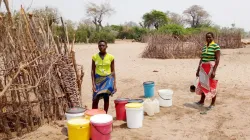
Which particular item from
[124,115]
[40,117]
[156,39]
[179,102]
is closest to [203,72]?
[179,102]

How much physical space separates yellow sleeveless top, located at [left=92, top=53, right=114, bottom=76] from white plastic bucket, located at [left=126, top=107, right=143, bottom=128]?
0.67 metres

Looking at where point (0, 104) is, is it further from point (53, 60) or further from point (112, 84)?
point (112, 84)

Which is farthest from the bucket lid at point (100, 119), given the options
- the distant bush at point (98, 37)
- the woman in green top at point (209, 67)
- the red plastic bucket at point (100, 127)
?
the distant bush at point (98, 37)

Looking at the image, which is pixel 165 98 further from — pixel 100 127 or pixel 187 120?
pixel 100 127

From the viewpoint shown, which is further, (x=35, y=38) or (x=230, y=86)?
(x=230, y=86)

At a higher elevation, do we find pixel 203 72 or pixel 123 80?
pixel 203 72

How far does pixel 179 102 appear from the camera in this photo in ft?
18.8

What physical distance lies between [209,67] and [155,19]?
4421 centimetres

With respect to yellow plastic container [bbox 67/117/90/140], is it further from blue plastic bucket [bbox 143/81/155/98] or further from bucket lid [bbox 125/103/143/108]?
blue plastic bucket [bbox 143/81/155/98]

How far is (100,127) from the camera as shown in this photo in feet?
11.2

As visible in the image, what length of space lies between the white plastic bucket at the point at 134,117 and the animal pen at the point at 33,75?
1014 mm

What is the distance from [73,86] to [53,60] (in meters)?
0.56

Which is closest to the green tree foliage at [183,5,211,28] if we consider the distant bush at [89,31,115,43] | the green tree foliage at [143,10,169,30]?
the green tree foliage at [143,10,169,30]

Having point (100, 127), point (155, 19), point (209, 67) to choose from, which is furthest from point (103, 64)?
point (155, 19)
